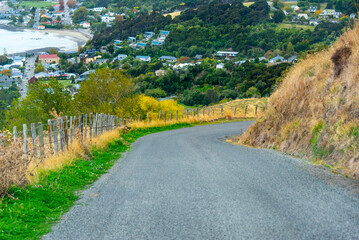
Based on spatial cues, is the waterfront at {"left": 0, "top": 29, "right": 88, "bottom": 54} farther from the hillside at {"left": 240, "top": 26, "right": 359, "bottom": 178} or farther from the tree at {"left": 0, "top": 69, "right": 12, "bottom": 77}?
the hillside at {"left": 240, "top": 26, "right": 359, "bottom": 178}

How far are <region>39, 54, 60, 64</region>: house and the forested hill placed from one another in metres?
24.9

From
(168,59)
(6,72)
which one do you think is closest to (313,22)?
(168,59)

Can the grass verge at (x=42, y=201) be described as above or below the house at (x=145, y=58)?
above

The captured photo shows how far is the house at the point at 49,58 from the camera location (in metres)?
126

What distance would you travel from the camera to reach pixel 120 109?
38.5 m

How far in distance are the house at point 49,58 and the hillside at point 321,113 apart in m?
116

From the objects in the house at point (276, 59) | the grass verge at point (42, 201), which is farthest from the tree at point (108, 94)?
the house at point (276, 59)

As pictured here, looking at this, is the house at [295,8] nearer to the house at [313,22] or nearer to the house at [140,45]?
the house at [313,22]

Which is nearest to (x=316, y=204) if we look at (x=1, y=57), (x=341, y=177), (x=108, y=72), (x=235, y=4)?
(x=341, y=177)

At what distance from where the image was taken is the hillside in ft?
33.5

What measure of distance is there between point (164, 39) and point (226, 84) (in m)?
74.4

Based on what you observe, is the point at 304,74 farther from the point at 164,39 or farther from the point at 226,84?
the point at 164,39

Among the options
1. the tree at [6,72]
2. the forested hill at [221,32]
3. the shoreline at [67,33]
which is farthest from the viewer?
the shoreline at [67,33]

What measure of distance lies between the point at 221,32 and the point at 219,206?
152814 millimetres
